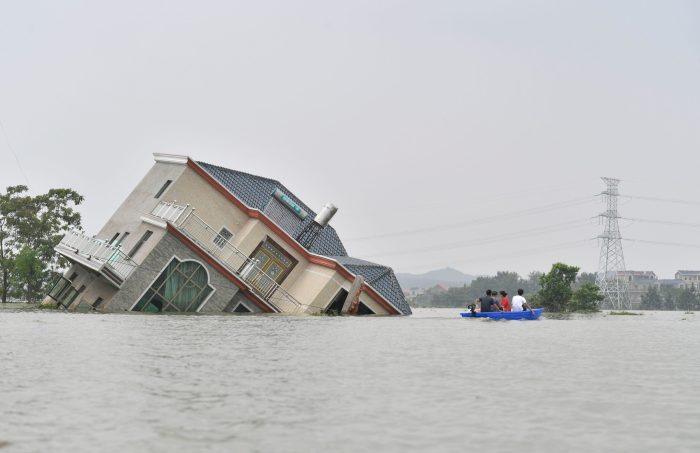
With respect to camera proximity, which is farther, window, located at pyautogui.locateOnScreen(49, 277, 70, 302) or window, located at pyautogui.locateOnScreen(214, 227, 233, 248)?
window, located at pyautogui.locateOnScreen(49, 277, 70, 302)

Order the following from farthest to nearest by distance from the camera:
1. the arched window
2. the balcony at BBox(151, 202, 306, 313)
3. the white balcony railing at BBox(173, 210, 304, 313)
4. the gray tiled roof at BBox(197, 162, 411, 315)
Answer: the gray tiled roof at BBox(197, 162, 411, 315)
the white balcony railing at BBox(173, 210, 304, 313)
the balcony at BBox(151, 202, 306, 313)
the arched window

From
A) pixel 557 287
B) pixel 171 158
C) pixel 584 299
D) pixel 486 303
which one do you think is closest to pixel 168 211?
pixel 171 158

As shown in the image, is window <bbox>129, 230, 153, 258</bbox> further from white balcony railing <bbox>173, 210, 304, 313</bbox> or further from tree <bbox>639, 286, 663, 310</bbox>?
tree <bbox>639, 286, 663, 310</bbox>

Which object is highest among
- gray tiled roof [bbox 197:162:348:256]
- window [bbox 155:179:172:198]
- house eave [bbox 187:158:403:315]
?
gray tiled roof [bbox 197:162:348:256]

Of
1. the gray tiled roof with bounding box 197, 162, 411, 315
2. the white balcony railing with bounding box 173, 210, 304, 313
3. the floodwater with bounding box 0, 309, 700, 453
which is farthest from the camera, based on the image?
the gray tiled roof with bounding box 197, 162, 411, 315

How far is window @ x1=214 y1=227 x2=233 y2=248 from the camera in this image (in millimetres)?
50812

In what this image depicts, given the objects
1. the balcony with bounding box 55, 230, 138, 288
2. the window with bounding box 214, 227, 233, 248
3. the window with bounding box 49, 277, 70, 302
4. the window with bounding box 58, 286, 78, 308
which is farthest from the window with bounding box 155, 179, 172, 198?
the window with bounding box 49, 277, 70, 302

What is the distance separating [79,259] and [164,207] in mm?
5773

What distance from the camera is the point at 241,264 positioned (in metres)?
50.8

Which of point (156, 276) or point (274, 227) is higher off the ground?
point (274, 227)

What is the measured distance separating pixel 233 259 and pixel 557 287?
48.4 meters

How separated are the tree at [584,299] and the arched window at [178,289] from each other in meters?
55.3

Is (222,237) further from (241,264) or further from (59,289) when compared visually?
(59,289)

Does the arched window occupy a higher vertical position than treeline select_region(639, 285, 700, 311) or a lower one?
lower
